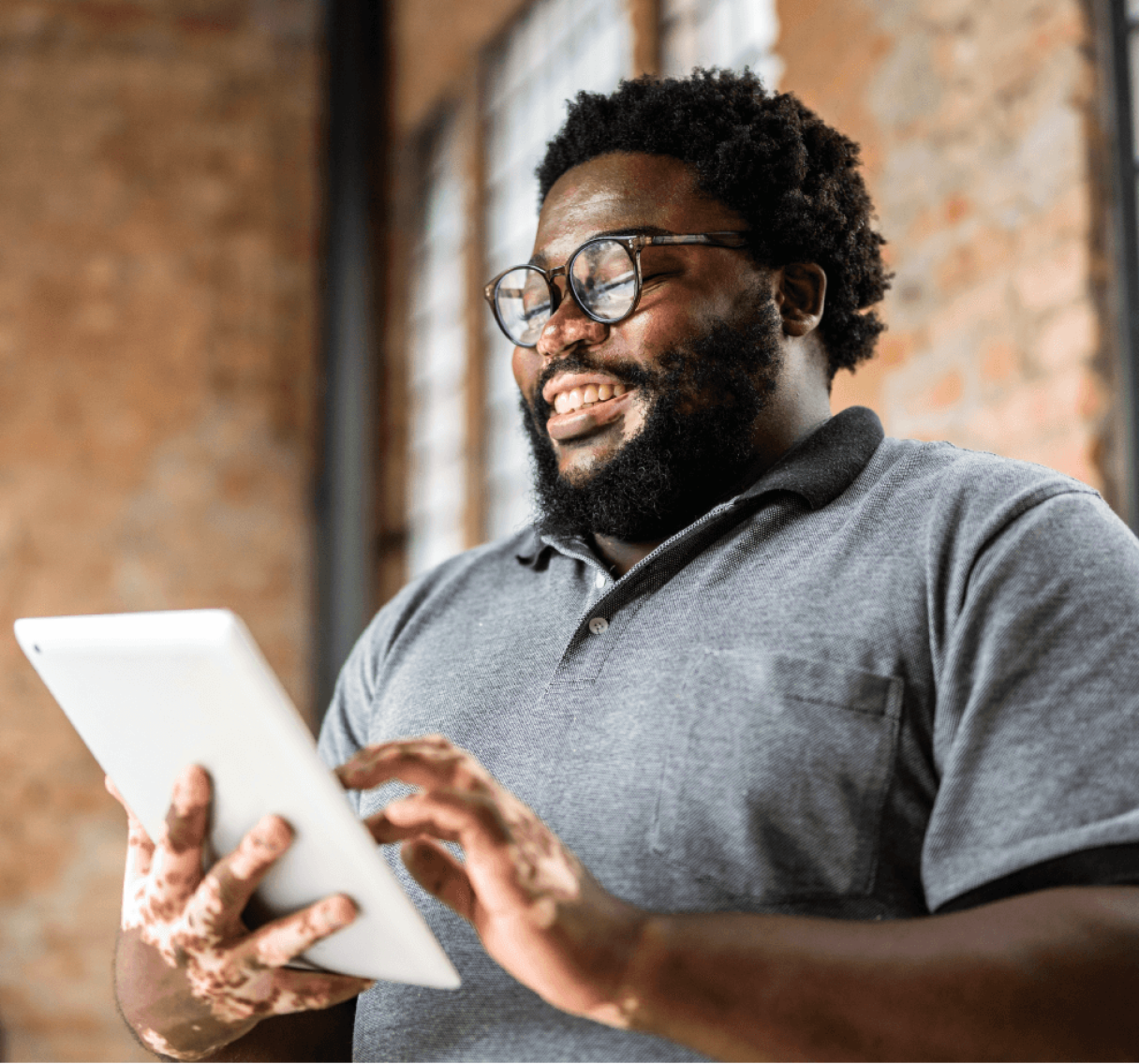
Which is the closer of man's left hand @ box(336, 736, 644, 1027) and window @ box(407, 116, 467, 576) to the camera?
man's left hand @ box(336, 736, 644, 1027)

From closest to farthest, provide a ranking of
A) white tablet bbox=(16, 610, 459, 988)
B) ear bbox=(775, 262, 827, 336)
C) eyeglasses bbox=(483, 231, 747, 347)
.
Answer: white tablet bbox=(16, 610, 459, 988), eyeglasses bbox=(483, 231, 747, 347), ear bbox=(775, 262, 827, 336)

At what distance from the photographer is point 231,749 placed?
2.68ft

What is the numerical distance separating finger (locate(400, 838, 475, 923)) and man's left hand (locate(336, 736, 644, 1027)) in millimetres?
32

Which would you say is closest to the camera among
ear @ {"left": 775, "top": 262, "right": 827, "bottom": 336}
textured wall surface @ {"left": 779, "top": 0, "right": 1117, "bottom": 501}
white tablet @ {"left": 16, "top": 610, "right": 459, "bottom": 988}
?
white tablet @ {"left": 16, "top": 610, "right": 459, "bottom": 988}

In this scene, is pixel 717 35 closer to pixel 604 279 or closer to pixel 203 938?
pixel 604 279

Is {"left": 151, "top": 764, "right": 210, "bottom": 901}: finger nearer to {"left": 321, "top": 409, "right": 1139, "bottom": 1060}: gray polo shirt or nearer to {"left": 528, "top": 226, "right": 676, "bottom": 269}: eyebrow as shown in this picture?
{"left": 321, "top": 409, "right": 1139, "bottom": 1060}: gray polo shirt

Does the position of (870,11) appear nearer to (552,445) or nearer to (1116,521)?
(552,445)

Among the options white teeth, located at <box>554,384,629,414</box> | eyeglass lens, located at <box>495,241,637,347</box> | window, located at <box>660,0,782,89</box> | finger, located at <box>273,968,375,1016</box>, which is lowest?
finger, located at <box>273,968,375,1016</box>

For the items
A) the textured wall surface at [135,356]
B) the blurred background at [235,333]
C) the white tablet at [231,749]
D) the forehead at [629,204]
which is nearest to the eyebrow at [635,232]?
the forehead at [629,204]

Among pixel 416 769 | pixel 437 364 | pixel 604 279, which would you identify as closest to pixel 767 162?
pixel 604 279

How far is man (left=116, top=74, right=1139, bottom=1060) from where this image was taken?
0.82 metres

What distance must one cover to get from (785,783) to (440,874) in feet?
0.89

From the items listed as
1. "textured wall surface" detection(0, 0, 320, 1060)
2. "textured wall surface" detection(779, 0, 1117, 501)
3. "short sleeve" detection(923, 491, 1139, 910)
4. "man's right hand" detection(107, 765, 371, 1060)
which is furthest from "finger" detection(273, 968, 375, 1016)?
"textured wall surface" detection(0, 0, 320, 1060)

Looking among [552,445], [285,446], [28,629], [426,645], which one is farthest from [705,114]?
[285,446]
